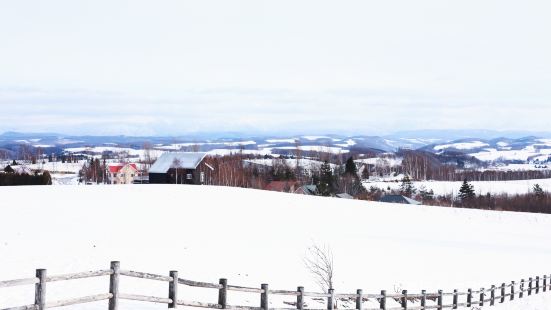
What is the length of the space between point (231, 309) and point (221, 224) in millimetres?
31343

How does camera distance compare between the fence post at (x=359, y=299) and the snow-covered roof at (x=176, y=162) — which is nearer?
the fence post at (x=359, y=299)

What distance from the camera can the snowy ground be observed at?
30.2 meters

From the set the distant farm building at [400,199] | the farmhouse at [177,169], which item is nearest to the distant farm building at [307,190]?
the distant farm building at [400,199]

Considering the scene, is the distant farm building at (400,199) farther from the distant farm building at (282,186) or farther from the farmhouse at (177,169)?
the farmhouse at (177,169)

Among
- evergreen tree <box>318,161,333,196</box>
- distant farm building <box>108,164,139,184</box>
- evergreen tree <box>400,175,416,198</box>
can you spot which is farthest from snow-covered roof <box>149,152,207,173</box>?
distant farm building <box>108,164,139,184</box>

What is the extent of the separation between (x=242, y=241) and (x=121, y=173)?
126m

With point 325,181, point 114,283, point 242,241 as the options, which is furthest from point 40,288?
point 325,181

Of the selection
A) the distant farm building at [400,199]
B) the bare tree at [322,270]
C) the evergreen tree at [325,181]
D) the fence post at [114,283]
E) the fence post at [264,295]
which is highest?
the evergreen tree at [325,181]

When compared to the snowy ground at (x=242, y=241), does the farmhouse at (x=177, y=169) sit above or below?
above

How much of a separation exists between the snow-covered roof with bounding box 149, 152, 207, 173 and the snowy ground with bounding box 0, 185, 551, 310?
37036mm

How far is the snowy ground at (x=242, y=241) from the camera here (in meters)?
30.2

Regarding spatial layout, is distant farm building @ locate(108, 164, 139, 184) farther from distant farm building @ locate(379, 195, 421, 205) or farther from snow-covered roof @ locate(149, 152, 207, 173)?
distant farm building @ locate(379, 195, 421, 205)

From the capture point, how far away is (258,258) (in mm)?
36812

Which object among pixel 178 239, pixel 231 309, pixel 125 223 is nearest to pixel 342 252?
pixel 178 239
